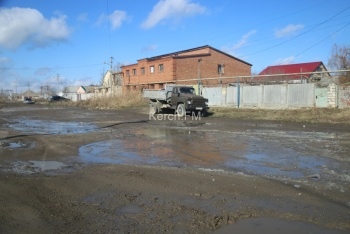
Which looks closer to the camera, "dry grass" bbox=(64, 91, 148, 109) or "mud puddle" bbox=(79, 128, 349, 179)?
"mud puddle" bbox=(79, 128, 349, 179)

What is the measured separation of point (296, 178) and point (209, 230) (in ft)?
10.7

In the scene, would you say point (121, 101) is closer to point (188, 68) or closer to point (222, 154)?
point (188, 68)

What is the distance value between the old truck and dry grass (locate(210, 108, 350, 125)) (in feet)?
6.68

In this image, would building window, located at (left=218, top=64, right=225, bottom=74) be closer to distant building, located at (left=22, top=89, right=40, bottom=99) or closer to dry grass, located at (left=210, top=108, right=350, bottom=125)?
dry grass, located at (left=210, top=108, right=350, bottom=125)

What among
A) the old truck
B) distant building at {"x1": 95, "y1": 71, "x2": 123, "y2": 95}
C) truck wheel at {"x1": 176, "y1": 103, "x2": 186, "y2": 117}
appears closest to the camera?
the old truck

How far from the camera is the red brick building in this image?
44.3 metres

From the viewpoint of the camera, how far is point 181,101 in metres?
23.2

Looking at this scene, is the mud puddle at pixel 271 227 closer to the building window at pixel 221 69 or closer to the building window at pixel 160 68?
the building window at pixel 160 68

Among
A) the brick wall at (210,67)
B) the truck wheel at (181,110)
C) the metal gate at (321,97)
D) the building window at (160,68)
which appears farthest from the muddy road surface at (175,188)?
the building window at (160,68)

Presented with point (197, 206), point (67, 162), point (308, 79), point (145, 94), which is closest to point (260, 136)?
point (67, 162)

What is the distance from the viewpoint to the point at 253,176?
22.0 feet

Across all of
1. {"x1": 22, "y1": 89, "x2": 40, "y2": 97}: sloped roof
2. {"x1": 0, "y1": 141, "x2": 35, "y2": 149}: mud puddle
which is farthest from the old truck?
{"x1": 22, "y1": 89, "x2": 40, "y2": 97}: sloped roof

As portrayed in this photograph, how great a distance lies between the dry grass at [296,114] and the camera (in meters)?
18.5

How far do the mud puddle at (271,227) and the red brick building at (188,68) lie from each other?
123 ft
